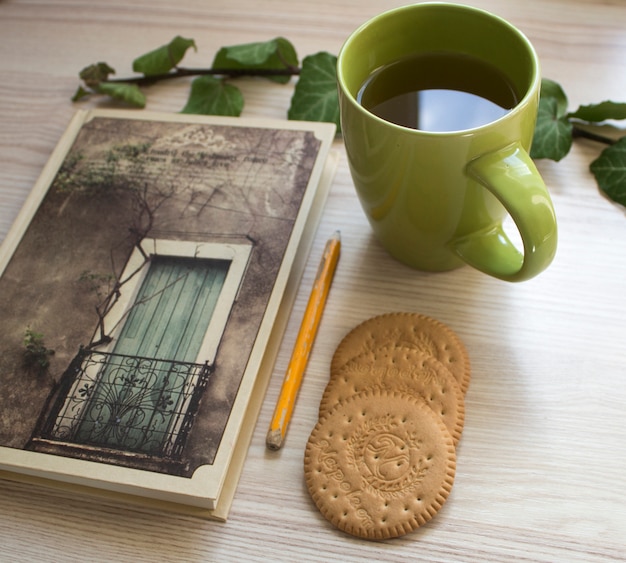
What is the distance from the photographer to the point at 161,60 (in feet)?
2.38

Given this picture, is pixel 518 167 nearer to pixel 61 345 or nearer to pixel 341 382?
pixel 341 382

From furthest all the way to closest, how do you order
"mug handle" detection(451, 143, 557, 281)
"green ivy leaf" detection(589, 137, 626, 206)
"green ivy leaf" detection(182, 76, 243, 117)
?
"green ivy leaf" detection(182, 76, 243, 117) < "green ivy leaf" detection(589, 137, 626, 206) < "mug handle" detection(451, 143, 557, 281)

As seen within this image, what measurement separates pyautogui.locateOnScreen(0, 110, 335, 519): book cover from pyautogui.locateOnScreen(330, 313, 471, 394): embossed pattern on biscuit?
6cm

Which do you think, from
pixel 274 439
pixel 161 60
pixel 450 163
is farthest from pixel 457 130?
pixel 161 60

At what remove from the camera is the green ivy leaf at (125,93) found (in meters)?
0.71

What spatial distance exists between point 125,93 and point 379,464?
48cm

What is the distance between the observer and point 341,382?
50cm

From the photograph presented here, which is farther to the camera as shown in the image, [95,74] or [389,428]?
[95,74]

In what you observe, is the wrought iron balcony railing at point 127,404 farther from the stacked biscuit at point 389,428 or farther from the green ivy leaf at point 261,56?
the green ivy leaf at point 261,56

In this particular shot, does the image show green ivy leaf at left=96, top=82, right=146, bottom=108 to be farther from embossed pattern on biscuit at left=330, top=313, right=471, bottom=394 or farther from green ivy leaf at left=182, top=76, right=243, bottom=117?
embossed pattern on biscuit at left=330, top=313, right=471, bottom=394

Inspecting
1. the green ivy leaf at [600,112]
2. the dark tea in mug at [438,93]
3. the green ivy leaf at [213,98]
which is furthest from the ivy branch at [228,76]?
the green ivy leaf at [600,112]

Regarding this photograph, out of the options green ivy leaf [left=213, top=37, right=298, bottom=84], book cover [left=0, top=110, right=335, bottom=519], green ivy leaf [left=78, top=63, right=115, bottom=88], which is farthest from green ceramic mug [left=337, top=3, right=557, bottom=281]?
green ivy leaf [left=78, top=63, right=115, bottom=88]

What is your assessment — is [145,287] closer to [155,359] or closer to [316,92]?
[155,359]

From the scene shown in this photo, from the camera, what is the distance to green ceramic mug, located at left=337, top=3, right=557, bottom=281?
432 millimetres
